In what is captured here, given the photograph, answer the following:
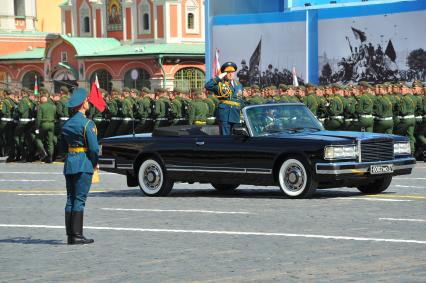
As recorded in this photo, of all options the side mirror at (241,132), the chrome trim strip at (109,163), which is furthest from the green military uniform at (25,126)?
the side mirror at (241,132)

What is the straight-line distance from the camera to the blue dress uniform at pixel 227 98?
21469 millimetres

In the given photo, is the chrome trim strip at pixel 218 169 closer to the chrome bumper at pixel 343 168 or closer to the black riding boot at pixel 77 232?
the chrome bumper at pixel 343 168

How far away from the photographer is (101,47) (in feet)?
328

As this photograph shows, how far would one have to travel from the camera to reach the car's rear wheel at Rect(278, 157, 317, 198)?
18.2m

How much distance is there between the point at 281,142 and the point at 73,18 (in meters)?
90.4

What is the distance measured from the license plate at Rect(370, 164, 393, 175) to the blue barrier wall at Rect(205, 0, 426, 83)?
66.7 feet

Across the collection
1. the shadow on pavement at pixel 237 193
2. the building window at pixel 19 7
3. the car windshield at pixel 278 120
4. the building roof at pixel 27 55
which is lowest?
the shadow on pavement at pixel 237 193

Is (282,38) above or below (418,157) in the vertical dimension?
above

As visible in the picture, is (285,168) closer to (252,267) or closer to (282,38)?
(252,267)

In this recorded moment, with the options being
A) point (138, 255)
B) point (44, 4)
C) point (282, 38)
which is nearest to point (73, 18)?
point (44, 4)

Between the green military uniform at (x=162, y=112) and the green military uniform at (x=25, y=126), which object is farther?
the green military uniform at (x=25, y=126)

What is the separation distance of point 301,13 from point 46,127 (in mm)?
12495

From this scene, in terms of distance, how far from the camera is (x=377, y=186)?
19.1 meters

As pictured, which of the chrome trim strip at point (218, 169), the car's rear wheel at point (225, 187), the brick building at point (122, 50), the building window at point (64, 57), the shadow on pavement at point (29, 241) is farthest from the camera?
the building window at point (64, 57)
